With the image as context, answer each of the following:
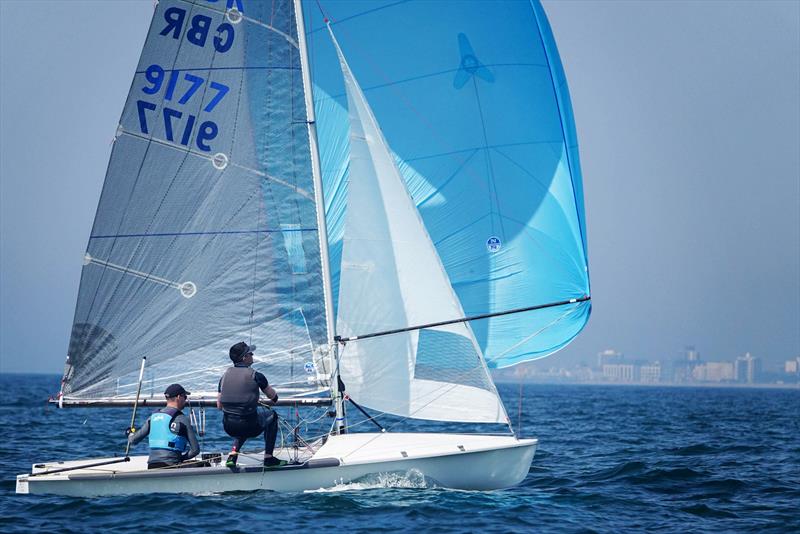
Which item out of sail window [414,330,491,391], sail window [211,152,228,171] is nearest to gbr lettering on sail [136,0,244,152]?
sail window [211,152,228,171]

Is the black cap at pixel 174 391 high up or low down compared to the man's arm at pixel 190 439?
up

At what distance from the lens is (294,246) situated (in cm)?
1277

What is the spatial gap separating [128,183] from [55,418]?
17180mm

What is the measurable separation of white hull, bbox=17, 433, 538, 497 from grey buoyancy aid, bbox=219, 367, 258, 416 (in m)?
0.63

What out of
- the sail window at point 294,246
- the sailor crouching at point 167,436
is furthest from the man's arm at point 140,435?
the sail window at point 294,246

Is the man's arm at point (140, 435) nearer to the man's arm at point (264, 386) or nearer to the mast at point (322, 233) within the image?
the man's arm at point (264, 386)

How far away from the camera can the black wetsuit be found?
1133cm

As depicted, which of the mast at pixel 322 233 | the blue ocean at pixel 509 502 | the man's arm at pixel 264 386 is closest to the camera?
the blue ocean at pixel 509 502

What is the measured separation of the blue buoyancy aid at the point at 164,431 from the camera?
11398 millimetres

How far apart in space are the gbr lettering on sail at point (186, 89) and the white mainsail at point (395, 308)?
1472 mm

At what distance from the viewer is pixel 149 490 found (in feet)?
36.7

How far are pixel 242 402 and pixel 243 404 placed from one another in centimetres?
3

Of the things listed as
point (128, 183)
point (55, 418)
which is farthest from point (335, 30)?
point (55, 418)

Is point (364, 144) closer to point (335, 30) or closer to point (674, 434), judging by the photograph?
point (335, 30)
